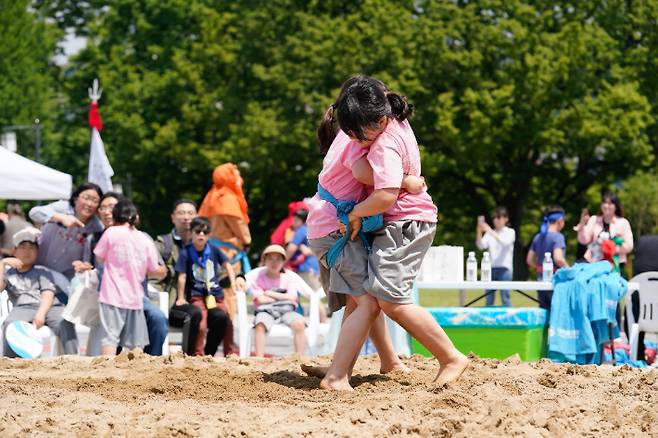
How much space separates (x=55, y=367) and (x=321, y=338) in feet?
12.7

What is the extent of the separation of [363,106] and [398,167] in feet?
1.17

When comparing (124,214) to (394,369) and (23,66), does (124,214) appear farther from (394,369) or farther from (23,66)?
(23,66)

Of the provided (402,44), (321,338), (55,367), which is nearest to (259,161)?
(402,44)

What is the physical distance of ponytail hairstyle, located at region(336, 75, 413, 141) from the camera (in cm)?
601

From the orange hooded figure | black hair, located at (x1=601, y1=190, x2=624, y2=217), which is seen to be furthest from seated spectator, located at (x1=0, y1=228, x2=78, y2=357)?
black hair, located at (x1=601, y1=190, x2=624, y2=217)

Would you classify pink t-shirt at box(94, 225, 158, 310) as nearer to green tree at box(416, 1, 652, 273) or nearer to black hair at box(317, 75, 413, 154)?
black hair at box(317, 75, 413, 154)

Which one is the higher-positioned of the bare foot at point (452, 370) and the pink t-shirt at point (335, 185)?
the pink t-shirt at point (335, 185)

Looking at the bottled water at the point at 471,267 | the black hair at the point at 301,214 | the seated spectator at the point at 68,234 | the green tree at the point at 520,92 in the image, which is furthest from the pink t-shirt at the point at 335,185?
the green tree at the point at 520,92

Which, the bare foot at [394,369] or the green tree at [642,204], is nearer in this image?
the bare foot at [394,369]

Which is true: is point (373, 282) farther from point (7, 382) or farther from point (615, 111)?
point (615, 111)

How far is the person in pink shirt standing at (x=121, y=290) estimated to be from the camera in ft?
30.9

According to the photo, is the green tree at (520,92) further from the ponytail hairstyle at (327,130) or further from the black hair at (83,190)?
the ponytail hairstyle at (327,130)

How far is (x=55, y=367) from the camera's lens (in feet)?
24.8

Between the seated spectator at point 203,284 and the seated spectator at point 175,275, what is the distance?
0.09 metres
